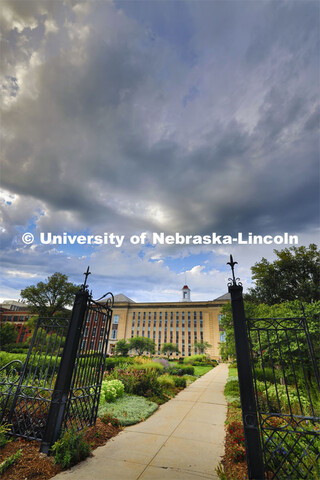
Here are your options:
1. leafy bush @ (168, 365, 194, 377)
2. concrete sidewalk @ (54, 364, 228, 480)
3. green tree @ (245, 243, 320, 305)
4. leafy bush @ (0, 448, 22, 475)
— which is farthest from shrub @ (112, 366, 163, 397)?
green tree @ (245, 243, 320, 305)

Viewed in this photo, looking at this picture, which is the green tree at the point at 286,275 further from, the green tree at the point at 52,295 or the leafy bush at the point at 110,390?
the green tree at the point at 52,295

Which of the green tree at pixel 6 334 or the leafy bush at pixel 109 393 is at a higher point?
the green tree at pixel 6 334

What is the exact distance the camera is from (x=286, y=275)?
23.3 meters

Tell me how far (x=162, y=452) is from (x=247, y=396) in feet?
7.93

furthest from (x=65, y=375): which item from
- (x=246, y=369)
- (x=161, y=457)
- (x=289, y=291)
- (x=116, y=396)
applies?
(x=289, y=291)

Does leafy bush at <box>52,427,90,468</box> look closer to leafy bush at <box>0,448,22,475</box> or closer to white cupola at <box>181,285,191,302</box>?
leafy bush at <box>0,448,22,475</box>

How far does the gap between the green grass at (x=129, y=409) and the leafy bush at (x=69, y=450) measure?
2.32 m

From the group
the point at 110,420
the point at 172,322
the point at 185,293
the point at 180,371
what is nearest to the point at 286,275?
the point at 180,371

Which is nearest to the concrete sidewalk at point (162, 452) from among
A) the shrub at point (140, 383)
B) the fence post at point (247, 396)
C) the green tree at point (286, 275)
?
the fence post at point (247, 396)

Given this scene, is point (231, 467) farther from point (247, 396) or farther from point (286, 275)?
point (286, 275)

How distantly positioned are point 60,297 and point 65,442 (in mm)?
38855

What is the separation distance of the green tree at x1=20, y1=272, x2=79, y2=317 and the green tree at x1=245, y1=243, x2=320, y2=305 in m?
28.2

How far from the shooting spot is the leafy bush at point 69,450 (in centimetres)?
411

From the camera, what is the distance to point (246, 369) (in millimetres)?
4039
